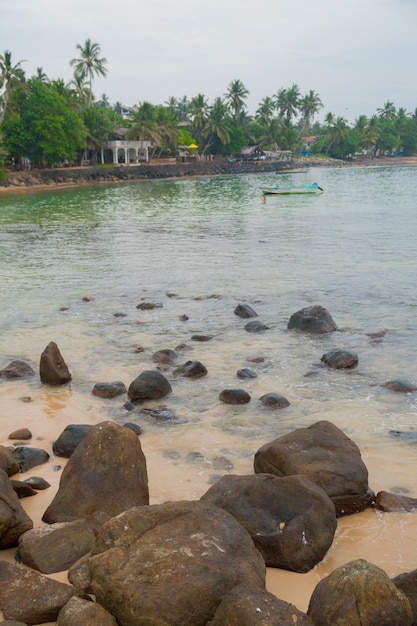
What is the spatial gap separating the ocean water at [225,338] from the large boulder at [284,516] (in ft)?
0.60

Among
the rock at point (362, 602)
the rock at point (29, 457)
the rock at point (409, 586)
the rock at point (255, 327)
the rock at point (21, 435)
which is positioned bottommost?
the rock at point (21, 435)

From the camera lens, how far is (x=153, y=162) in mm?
94000

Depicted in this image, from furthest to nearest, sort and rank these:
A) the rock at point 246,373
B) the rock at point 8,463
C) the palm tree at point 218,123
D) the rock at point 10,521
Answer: the palm tree at point 218,123
the rock at point 246,373
the rock at point 8,463
the rock at point 10,521

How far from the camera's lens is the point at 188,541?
13.7 feet

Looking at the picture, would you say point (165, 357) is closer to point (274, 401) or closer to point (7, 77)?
point (274, 401)

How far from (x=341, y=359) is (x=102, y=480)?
218 inches

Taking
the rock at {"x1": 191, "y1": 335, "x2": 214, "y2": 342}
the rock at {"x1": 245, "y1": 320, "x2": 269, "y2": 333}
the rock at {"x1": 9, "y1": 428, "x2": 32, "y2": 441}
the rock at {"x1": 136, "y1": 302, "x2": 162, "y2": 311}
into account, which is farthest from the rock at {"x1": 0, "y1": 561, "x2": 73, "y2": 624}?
the rock at {"x1": 136, "y1": 302, "x2": 162, "y2": 311}

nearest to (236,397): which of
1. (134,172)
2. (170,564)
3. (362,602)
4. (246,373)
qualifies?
(246,373)

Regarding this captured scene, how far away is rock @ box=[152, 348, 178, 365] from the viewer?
414 inches

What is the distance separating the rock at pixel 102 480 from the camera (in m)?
5.48

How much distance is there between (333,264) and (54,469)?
1478 centimetres

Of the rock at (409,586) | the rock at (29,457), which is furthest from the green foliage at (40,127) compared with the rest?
the rock at (409,586)

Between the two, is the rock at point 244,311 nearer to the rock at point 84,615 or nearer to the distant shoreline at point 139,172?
the rock at point 84,615

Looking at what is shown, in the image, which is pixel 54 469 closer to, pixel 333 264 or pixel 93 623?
pixel 93 623
